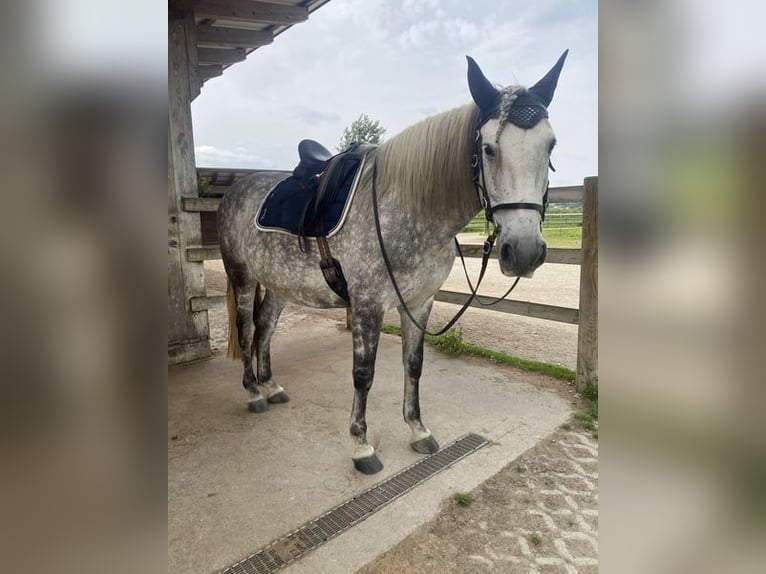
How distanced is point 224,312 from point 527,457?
17.0ft

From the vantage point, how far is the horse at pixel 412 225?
1.64 meters

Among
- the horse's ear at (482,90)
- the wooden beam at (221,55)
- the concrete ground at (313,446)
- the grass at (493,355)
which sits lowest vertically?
the concrete ground at (313,446)

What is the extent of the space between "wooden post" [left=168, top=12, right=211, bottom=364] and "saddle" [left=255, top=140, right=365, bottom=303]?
1.61 meters

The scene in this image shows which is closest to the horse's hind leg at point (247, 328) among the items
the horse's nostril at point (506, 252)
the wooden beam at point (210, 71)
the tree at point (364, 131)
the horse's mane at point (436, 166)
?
the horse's mane at point (436, 166)

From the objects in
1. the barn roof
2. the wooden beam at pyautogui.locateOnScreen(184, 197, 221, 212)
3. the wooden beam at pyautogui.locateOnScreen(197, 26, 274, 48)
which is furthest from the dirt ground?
the wooden beam at pyautogui.locateOnScreen(197, 26, 274, 48)

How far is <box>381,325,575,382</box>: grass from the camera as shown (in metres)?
3.58

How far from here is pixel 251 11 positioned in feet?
13.4

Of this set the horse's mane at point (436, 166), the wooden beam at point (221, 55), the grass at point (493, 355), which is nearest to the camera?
the horse's mane at point (436, 166)

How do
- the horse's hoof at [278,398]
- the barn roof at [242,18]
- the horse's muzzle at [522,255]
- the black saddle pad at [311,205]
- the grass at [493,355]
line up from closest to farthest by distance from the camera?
the horse's muzzle at [522,255] < the black saddle pad at [311,205] < the horse's hoof at [278,398] < the grass at [493,355] < the barn roof at [242,18]

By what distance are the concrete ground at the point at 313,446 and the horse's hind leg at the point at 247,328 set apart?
187 millimetres

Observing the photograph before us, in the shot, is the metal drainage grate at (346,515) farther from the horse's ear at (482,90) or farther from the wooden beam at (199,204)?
the wooden beam at (199,204)

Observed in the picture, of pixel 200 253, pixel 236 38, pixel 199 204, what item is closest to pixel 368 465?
pixel 200 253

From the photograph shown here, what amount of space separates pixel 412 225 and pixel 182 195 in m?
2.78

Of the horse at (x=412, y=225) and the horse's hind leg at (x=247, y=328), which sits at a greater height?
the horse at (x=412, y=225)
